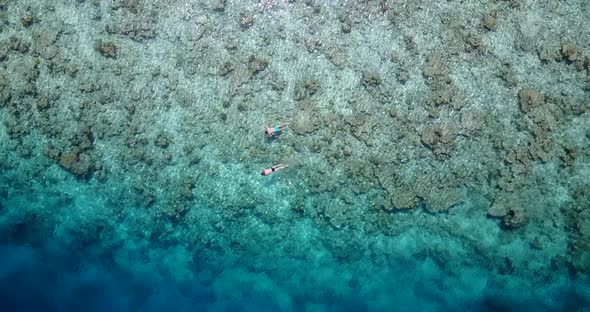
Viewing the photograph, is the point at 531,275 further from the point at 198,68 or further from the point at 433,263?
the point at 198,68

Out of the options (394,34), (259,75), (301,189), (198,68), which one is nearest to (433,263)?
(301,189)

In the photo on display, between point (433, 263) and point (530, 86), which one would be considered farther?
point (433, 263)

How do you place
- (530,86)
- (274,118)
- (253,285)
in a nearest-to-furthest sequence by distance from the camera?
(530,86) < (274,118) < (253,285)

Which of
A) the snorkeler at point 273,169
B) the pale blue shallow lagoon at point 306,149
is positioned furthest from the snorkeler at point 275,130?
the snorkeler at point 273,169

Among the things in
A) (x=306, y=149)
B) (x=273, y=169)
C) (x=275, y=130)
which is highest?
(x=275, y=130)

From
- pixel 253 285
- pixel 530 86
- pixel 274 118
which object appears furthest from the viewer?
pixel 253 285

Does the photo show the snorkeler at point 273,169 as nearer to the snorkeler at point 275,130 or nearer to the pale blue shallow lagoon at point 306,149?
the pale blue shallow lagoon at point 306,149

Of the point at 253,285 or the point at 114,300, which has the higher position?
the point at 253,285
